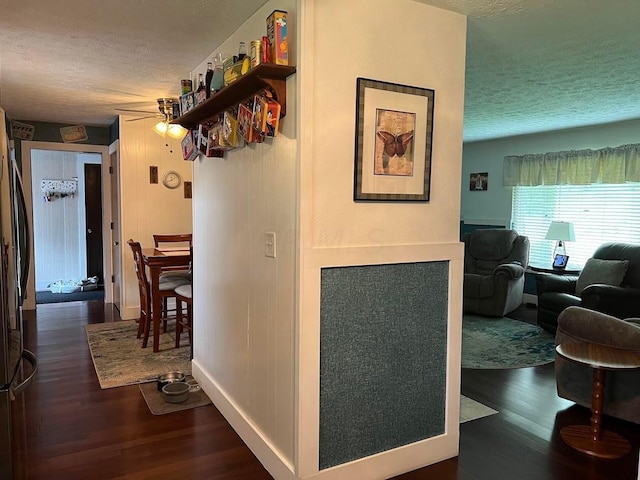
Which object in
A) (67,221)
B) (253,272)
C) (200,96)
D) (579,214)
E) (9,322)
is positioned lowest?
(9,322)

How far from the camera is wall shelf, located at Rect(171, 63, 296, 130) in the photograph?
1958 mm

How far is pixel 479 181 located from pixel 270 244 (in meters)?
5.58

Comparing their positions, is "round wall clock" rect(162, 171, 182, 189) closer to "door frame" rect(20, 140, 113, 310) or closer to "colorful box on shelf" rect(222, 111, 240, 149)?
"door frame" rect(20, 140, 113, 310)

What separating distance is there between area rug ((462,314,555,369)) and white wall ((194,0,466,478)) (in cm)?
164

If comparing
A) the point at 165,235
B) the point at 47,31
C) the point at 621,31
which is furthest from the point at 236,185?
the point at 165,235

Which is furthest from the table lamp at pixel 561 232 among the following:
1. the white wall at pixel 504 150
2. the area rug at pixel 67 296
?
the area rug at pixel 67 296

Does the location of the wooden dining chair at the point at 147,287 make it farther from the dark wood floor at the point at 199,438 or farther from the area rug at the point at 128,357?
the dark wood floor at the point at 199,438

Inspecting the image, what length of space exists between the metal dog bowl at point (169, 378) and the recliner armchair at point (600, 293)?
12.0 ft

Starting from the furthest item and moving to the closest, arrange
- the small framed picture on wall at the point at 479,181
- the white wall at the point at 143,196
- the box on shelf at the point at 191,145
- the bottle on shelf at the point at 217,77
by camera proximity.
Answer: the small framed picture on wall at the point at 479,181 → the white wall at the point at 143,196 → the box on shelf at the point at 191,145 → the bottle on shelf at the point at 217,77

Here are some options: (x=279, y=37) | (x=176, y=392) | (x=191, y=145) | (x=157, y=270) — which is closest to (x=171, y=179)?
(x=157, y=270)

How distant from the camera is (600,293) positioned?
4.31 m

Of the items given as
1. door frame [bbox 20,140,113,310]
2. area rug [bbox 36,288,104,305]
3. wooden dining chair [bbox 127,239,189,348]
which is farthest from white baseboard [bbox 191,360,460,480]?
area rug [bbox 36,288,104,305]

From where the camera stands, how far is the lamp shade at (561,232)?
5.47 m

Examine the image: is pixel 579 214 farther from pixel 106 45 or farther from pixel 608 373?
pixel 106 45
